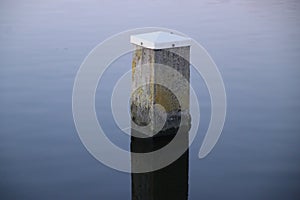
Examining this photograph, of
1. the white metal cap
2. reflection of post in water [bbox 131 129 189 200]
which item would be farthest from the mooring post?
reflection of post in water [bbox 131 129 189 200]

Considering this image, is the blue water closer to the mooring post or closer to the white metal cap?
the mooring post

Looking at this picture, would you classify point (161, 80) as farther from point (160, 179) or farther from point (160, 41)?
point (160, 179)

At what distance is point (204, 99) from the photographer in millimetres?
7855

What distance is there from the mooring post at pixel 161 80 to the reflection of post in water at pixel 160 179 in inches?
5.7

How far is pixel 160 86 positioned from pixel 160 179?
3.27 feet

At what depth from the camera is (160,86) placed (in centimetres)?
633

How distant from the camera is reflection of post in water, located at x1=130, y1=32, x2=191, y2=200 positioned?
6.24 metres

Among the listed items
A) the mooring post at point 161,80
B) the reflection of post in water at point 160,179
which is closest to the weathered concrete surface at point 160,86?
the mooring post at point 161,80

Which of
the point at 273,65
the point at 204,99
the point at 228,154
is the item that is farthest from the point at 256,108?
the point at 273,65

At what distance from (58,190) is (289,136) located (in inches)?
97.8

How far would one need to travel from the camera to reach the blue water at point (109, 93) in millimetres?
5762

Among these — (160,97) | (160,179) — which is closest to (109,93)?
(160,97)

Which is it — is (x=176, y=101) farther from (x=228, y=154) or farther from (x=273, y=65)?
(x=273, y=65)

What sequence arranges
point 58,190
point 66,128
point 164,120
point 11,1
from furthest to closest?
1. point 11,1
2. point 66,128
3. point 164,120
4. point 58,190
